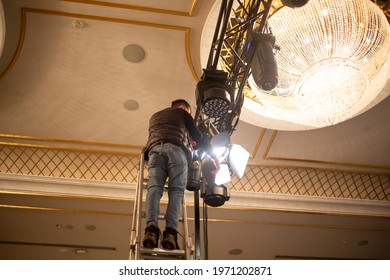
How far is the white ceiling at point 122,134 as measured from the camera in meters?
Result: 5.20

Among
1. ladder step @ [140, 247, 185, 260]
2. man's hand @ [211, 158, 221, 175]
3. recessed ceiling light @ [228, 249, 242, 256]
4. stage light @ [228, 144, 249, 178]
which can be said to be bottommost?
ladder step @ [140, 247, 185, 260]

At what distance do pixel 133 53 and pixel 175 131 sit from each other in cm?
214

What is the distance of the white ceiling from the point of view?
5199 mm

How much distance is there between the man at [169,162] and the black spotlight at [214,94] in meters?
0.21

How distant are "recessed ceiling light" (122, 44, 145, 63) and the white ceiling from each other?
7cm

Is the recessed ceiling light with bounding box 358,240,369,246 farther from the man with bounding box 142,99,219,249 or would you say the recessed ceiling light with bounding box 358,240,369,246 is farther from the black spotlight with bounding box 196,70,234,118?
the man with bounding box 142,99,219,249

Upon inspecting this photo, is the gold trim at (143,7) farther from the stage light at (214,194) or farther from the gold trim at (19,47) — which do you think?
the stage light at (214,194)

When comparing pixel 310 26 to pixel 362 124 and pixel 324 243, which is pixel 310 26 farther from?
pixel 324 243

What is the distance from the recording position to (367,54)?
4031 millimetres

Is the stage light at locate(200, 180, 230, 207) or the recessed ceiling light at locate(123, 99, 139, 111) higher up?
the recessed ceiling light at locate(123, 99, 139, 111)

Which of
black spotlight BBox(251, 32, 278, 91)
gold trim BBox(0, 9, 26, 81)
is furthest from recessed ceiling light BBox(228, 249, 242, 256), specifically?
gold trim BBox(0, 9, 26, 81)

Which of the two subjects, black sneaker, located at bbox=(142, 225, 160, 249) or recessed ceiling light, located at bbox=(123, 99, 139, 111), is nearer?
black sneaker, located at bbox=(142, 225, 160, 249)

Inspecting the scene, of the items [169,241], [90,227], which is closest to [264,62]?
[169,241]

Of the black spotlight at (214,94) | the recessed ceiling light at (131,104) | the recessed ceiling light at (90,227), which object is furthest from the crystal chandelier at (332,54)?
the recessed ceiling light at (90,227)
